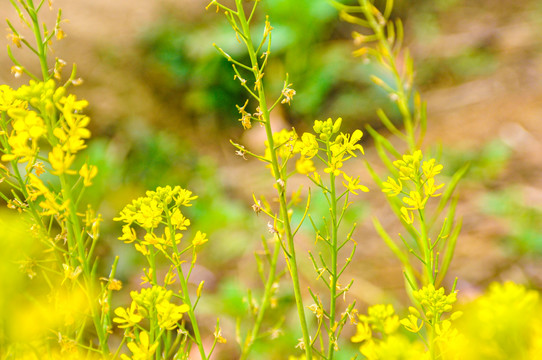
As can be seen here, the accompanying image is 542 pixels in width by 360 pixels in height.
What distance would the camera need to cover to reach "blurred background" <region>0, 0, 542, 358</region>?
A: 1922 millimetres

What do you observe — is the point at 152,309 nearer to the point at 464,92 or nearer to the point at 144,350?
the point at 144,350

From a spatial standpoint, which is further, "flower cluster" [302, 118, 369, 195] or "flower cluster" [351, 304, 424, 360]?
"flower cluster" [302, 118, 369, 195]

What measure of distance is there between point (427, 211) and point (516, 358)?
177 cm

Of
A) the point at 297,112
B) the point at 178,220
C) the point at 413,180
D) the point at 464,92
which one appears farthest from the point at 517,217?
the point at 178,220

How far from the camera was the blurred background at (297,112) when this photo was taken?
6.31 feet

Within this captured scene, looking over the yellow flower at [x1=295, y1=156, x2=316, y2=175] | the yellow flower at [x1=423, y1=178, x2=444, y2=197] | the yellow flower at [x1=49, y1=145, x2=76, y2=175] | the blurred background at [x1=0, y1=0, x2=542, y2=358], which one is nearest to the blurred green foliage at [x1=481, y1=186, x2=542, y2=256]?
the blurred background at [x1=0, y1=0, x2=542, y2=358]

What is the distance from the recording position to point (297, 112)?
9.02 feet

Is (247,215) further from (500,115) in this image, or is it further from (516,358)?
(516,358)

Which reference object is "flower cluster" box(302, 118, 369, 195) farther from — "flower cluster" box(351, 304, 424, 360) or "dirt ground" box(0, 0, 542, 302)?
"dirt ground" box(0, 0, 542, 302)

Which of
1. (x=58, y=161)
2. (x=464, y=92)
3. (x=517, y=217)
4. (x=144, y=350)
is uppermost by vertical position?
(x=464, y=92)

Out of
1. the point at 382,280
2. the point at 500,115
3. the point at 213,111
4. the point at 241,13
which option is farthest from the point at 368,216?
the point at 241,13

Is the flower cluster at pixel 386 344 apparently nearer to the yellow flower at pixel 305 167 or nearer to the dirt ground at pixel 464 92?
the yellow flower at pixel 305 167

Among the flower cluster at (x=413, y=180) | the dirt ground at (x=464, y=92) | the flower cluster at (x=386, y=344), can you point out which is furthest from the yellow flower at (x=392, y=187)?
the dirt ground at (x=464, y=92)

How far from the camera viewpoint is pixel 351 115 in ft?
8.71
